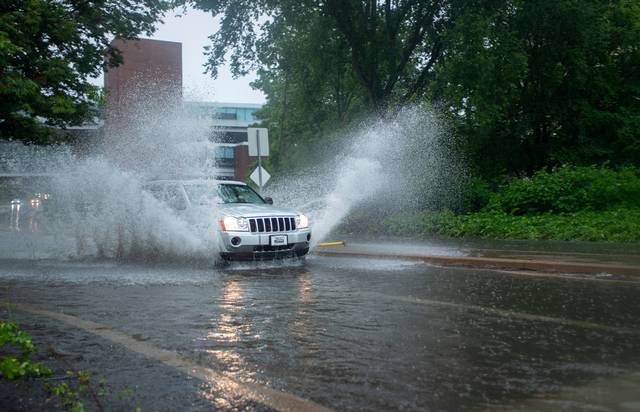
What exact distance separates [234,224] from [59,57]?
11400 millimetres

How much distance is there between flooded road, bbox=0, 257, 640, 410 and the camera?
4.57 meters

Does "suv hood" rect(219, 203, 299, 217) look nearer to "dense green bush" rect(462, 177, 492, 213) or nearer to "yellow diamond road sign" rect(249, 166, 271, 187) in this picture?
"yellow diamond road sign" rect(249, 166, 271, 187)

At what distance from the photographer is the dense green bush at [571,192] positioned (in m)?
22.9

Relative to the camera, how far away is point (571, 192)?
23.7 meters

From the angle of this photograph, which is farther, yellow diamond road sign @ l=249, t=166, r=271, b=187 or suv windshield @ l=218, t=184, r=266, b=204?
yellow diamond road sign @ l=249, t=166, r=271, b=187

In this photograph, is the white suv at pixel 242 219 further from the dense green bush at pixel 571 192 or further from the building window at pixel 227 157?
the building window at pixel 227 157

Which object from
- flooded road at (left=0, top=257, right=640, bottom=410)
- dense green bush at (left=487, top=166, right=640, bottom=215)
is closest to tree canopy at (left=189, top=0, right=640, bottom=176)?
dense green bush at (left=487, top=166, right=640, bottom=215)

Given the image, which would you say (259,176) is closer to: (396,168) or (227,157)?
(396,168)

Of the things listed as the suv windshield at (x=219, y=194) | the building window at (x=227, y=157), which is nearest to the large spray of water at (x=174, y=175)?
the suv windshield at (x=219, y=194)

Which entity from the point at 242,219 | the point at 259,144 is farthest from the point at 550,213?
the point at 242,219

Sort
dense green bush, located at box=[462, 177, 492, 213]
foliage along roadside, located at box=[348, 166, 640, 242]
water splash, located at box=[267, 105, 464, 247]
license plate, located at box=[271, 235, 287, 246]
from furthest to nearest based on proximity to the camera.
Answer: dense green bush, located at box=[462, 177, 492, 213], water splash, located at box=[267, 105, 464, 247], foliage along roadside, located at box=[348, 166, 640, 242], license plate, located at box=[271, 235, 287, 246]

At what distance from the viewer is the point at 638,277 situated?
1016 centimetres

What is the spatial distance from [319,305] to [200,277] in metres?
3.50

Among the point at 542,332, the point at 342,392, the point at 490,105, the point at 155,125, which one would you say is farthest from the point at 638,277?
the point at 490,105
